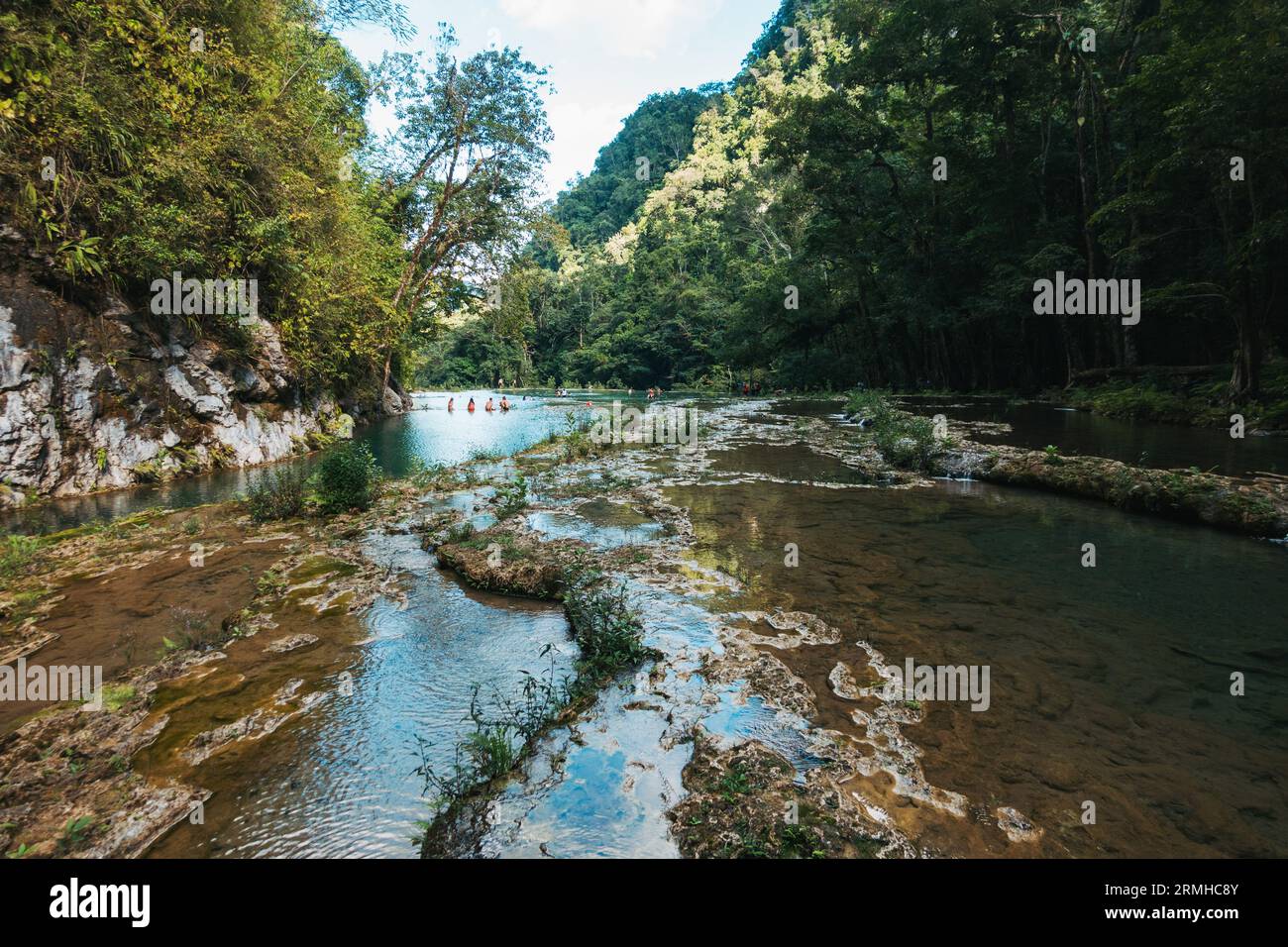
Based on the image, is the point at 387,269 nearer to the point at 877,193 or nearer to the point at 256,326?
the point at 256,326

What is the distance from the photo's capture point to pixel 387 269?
25594 millimetres

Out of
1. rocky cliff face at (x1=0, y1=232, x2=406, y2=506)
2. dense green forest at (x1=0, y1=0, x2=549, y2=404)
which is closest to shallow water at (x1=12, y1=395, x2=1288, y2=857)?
rocky cliff face at (x1=0, y1=232, x2=406, y2=506)

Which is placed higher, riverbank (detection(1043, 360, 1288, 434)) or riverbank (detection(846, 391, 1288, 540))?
riverbank (detection(1043, 360, 1288, 434))

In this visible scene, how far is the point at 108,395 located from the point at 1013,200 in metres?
31.5

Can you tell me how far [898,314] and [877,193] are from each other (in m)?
6.46

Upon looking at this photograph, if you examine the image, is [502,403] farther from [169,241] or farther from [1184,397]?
[1184,397]

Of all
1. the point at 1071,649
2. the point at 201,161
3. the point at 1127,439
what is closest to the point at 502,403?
the point at 201,161

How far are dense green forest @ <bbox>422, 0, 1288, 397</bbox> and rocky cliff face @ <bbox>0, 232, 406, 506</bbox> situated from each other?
1614 centimetres

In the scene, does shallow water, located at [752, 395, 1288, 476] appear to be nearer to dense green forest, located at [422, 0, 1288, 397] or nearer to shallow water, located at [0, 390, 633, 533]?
dense green forest, located at [422, 0, 1288, 397]

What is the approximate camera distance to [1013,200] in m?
23.9

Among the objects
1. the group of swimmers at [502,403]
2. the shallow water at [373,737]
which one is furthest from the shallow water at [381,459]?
the shallow water at [373,737]

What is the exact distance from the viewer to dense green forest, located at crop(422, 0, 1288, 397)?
13.9 m

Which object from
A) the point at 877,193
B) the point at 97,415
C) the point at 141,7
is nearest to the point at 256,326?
the point at 97,415

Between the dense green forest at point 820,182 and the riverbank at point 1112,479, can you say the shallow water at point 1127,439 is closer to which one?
the riverbank at point 1112,479
